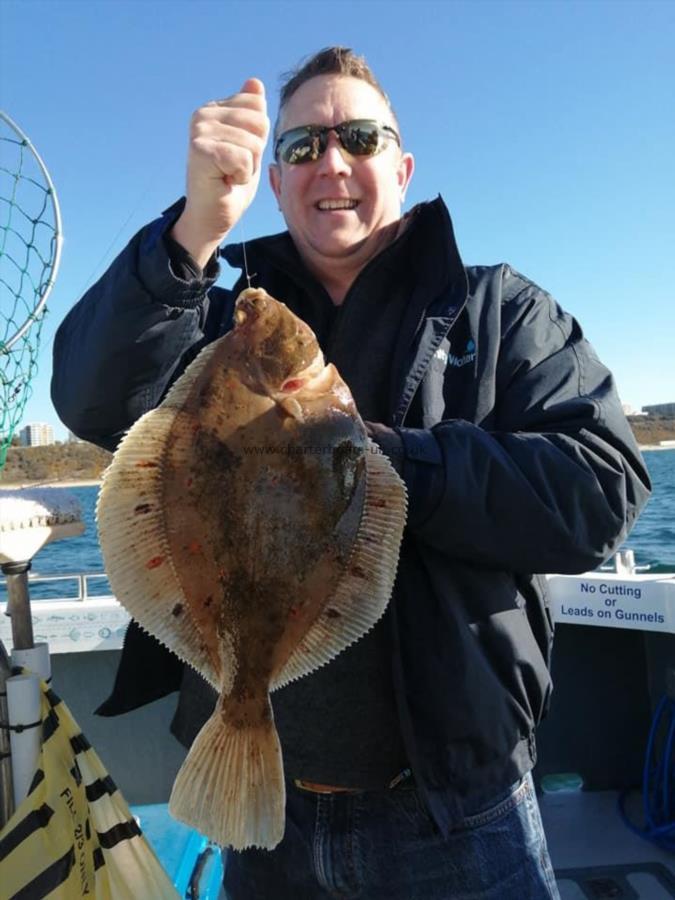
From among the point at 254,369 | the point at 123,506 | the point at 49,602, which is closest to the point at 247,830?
the point at 123,506

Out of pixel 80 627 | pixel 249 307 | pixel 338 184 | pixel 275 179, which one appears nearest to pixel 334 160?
pixel 338 184

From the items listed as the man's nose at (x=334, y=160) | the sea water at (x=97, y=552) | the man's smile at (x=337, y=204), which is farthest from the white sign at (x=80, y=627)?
the sea water at (x=97, y=552)

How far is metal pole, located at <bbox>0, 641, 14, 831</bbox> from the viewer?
→ 2008 millimetres

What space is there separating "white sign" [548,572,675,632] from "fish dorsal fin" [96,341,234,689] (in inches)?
136

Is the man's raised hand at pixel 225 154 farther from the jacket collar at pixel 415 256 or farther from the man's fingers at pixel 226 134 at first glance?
the jacket collar at pixel 415 256

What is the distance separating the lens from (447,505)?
1.87 metres

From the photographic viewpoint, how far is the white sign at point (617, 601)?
486cm

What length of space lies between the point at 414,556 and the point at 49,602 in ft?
14.2

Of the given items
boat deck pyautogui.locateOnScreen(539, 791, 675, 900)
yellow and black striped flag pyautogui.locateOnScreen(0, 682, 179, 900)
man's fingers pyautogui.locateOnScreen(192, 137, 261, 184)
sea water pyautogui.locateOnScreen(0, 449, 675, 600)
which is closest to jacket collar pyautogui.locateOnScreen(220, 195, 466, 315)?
man's fingers pyautogui.locateOnScreen(192, 137, 261, 184)

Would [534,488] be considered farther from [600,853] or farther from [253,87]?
[600,853]

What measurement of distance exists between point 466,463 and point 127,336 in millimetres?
979

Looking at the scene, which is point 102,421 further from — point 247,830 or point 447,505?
point 247,830

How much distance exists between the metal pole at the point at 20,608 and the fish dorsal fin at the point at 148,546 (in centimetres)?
42

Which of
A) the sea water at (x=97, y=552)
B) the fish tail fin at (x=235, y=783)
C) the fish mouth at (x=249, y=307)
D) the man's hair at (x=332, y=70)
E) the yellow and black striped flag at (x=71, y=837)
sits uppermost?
the man's hair at (x=332, y=70)
